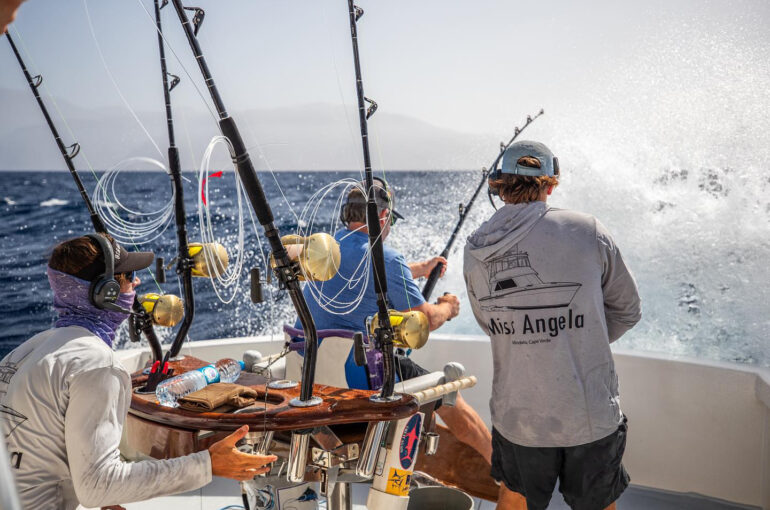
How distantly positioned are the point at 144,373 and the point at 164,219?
1.74 feet

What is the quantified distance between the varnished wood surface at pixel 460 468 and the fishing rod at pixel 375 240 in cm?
130

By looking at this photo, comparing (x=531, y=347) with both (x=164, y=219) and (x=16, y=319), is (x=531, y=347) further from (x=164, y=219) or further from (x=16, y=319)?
(x=16, y=319)

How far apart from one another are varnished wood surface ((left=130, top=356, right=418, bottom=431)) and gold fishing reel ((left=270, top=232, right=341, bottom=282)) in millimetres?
326

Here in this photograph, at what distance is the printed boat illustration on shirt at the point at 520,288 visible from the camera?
1.67 m

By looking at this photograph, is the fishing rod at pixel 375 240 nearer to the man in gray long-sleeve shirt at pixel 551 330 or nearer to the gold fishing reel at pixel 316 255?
the gold fishing reel at pixel 316 255

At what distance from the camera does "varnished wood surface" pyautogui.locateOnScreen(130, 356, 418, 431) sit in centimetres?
167

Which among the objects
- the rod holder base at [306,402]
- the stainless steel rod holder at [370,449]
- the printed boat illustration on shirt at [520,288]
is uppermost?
the printed boat illustration on shirt at [520,288]

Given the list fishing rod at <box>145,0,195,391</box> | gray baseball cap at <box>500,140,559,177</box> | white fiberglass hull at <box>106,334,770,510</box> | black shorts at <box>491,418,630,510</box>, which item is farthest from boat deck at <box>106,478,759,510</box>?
gray baseball cap at <box>500,140,559,177</box>

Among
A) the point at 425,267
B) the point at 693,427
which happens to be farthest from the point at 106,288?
the point at 693,427

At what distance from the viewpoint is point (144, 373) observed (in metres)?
2.20

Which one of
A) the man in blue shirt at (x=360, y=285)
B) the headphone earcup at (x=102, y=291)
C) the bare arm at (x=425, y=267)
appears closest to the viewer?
the headphone earcup at (x=102, y=291)

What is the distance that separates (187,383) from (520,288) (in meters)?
0.92

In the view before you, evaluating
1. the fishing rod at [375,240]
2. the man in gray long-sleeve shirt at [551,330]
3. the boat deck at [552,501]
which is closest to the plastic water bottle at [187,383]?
the fishing rod at [375,240]

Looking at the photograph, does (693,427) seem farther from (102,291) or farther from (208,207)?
(102,291)
